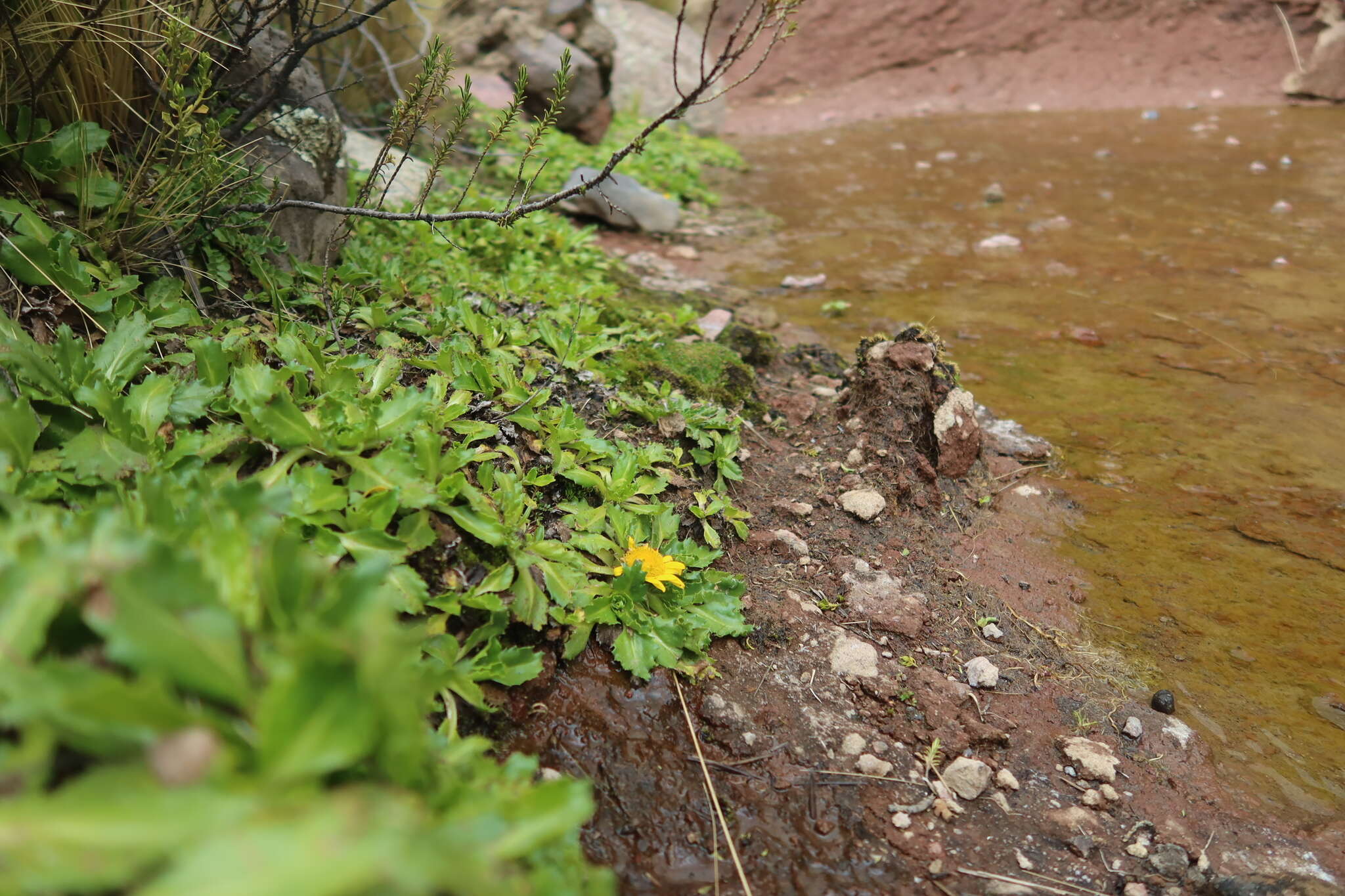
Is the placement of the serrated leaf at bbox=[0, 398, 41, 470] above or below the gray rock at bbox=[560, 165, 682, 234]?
above

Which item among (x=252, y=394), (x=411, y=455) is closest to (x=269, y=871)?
(x=411, y=455)

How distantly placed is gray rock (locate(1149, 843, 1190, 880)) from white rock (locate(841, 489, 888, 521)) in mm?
1136

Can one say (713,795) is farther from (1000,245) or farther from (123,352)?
(1000,245)

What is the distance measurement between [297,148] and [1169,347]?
3865 millimetres

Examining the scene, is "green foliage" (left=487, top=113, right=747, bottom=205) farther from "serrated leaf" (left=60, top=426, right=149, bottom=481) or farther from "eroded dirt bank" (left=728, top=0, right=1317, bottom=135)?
"serrated leaf" (left=60, top=426, right=149, bottom=481)

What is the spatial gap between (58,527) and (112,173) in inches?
64.4

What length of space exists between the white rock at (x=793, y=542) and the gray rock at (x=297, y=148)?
178cm

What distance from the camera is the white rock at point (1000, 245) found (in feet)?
17.2

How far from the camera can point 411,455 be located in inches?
73.3

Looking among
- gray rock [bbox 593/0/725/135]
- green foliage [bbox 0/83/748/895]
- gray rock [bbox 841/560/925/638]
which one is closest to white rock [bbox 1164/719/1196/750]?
gray rock [bbox 841/560/925/638]

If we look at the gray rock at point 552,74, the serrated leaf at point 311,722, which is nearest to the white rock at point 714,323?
the serrated leaf at point 311,722

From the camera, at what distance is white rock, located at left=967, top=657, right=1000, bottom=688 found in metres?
2.13

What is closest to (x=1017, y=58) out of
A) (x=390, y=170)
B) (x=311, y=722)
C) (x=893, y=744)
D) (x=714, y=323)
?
(x=714, y=323)

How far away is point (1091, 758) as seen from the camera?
76.1 inches
